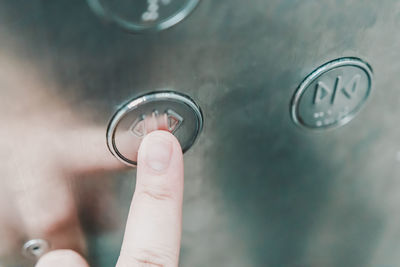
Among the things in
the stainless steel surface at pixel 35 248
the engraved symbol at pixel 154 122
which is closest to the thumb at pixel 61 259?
the stainless steel surface at pixel 35 248

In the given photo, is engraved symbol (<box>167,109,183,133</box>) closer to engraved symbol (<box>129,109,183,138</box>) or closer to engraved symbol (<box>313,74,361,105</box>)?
engraved symbol (<box>129,109,183,138</box>)

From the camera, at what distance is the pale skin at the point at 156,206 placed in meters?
0.27

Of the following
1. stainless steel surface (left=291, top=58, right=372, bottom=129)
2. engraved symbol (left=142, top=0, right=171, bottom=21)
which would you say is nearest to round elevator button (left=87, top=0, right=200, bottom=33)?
engraved symbol (left=142, top=0, right=171, bottom=21)

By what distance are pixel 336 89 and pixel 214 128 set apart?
0.10m

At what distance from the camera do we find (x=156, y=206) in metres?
0.28

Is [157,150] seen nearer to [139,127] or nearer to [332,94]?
[139,127]

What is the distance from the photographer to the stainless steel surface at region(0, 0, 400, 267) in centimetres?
24

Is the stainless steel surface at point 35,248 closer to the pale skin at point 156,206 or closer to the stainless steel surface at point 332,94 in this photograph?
the pale skin at point 156,206

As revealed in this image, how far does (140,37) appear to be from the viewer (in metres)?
0.24

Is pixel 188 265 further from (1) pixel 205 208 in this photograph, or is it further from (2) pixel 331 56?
(2) pixel 331 56

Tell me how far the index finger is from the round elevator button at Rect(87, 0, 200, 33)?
7 cm

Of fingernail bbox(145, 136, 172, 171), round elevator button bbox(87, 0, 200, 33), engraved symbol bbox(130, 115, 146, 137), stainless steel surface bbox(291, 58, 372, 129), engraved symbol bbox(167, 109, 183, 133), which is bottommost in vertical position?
fingernail bbox(145, 136, 172, 171)

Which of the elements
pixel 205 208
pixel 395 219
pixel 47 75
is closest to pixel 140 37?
pixel 47 75

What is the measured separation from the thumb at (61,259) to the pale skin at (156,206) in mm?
46
